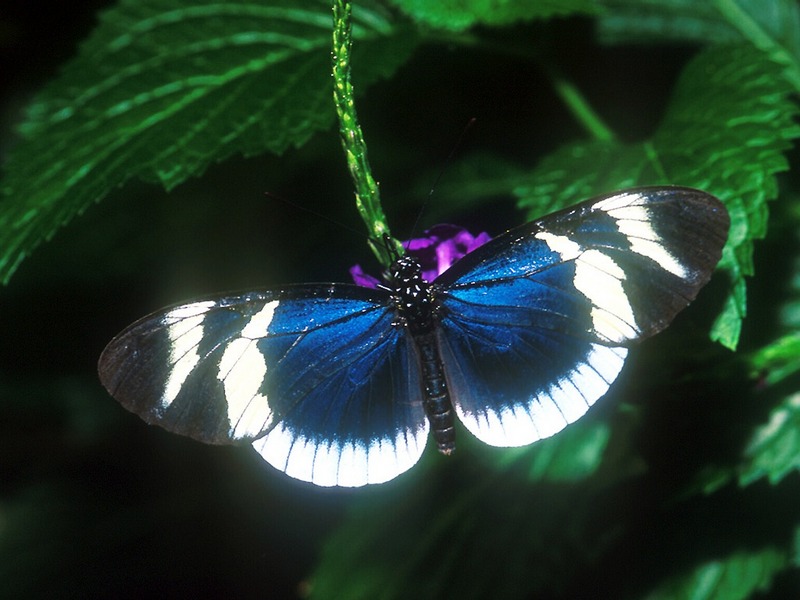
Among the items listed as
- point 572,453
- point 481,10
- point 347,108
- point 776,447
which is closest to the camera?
point 347,108

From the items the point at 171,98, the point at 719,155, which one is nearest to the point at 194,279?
the point at 171,98

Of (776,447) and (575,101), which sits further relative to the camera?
(575,101)

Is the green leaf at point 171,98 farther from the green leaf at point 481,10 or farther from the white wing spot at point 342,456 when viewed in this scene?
the white wing spot at point 342,456

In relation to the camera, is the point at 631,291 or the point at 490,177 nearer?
the point at 631,291

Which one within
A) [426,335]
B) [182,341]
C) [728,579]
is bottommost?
[728,579]

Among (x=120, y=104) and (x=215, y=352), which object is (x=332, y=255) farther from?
(x=215, y=352)

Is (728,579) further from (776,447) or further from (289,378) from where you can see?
(289,378)

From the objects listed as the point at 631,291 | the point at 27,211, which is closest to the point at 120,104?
the point at 27,211

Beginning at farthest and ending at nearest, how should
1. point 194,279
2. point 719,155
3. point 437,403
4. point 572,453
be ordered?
point 194,279 < point 572,453 < point 719,155 < point 437,403
